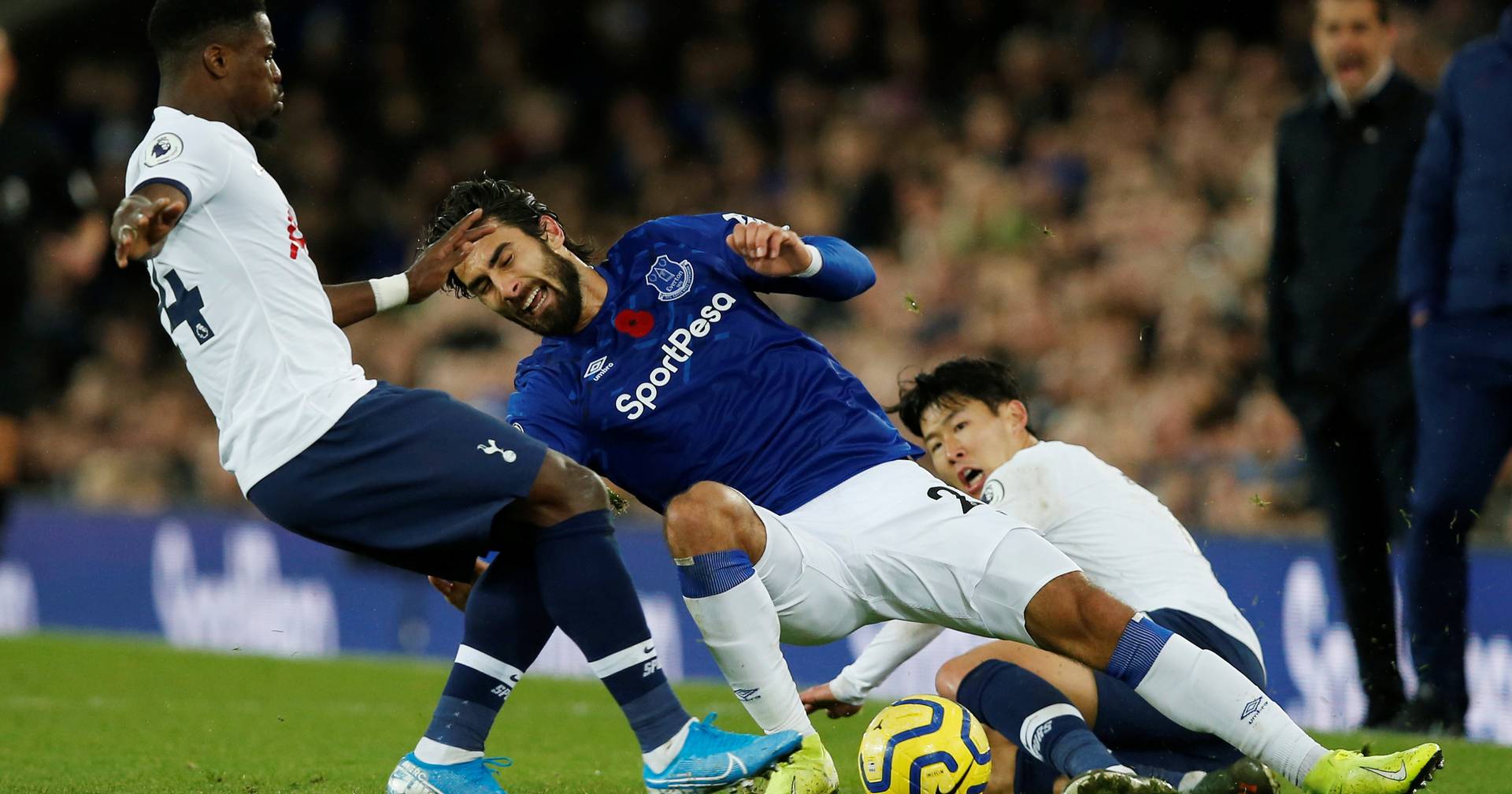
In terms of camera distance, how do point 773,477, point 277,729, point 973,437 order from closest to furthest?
point 773,477, point 973,437, point 277,729

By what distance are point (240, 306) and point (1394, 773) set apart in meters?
2.74

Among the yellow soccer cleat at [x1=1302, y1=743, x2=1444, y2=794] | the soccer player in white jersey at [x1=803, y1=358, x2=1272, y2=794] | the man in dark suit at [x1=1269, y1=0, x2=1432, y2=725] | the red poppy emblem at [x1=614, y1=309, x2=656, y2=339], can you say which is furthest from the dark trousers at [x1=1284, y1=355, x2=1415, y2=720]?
the red poppy emblem at [x1=614, y1=309, x2=656, y2=339]

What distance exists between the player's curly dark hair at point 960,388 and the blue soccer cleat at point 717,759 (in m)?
1.44

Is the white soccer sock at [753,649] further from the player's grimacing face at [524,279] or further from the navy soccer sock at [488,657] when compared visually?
the player's grimacing face at [524,279]

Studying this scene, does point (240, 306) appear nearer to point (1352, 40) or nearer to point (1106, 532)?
point (1106, 532)

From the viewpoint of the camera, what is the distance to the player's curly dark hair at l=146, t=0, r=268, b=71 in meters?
4.08

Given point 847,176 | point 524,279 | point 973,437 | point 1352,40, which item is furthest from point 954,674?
point 847,176

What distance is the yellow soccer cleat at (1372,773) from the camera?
12.4 feet

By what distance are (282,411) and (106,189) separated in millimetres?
12920

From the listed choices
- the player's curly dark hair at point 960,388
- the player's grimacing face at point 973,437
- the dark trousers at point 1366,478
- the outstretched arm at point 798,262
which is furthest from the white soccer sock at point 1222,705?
the dark trousers at point 1366,478

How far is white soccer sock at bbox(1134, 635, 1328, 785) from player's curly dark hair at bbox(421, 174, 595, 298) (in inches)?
80.1

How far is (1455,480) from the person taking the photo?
20.1 ft

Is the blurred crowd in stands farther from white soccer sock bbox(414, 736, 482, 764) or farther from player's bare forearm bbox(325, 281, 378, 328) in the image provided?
player's bare forearm bbox(325, 281, 378, 328)

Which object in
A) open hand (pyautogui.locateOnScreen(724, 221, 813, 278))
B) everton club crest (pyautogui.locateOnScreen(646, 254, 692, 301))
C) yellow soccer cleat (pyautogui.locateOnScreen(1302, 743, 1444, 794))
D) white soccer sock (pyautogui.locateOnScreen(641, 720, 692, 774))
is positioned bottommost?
white soccer sock (pyautogui.locateOnScreen(641, 720, 692, 774))
